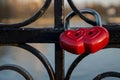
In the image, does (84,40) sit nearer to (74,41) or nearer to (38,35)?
(74,41)

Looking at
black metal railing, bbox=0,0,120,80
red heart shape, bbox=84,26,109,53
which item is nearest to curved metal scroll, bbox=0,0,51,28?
black metal railing, bbox=0,0,120,80

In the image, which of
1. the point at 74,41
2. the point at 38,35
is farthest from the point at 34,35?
the point at 74,41

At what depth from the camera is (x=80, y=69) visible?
→ 5023mm

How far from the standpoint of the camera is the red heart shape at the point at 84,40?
24.8 inches

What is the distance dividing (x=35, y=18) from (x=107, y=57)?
474 centimetres

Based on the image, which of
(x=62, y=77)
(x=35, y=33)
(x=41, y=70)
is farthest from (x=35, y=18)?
(x=41, y=70)

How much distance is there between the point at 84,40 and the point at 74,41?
0.02 metres

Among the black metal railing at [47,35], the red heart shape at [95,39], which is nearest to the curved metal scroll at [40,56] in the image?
the black metal railing at [47,35]

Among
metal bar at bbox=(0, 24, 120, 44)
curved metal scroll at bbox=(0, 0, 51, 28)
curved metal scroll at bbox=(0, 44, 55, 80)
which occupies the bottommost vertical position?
curved metal scroll at bbox=(0, 44, 55, 80)

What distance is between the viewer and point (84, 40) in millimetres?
637

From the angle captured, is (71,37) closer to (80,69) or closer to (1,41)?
(1,41)

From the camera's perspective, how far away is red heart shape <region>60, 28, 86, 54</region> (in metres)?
0.63

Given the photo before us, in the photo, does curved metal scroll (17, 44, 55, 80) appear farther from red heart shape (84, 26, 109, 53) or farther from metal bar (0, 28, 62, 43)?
red heart shape (84, 26, 109, 53)

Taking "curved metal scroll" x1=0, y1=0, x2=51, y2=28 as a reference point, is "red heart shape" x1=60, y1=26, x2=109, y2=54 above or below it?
below
